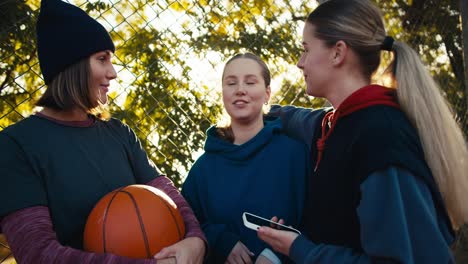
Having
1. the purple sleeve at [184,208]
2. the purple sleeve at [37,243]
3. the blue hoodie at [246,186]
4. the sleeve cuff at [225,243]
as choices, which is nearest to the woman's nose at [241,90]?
the blue hoodie at [246,186]

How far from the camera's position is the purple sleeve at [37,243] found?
1.82 metres

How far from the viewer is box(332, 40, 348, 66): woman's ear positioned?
204cm

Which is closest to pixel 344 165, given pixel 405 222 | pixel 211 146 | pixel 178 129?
pixel 405 222

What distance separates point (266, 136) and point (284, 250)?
75cm

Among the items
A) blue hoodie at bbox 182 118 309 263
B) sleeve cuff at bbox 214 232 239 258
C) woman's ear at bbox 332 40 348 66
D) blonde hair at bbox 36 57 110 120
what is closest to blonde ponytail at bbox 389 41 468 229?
woman's ear at bbox 332 40 348 66

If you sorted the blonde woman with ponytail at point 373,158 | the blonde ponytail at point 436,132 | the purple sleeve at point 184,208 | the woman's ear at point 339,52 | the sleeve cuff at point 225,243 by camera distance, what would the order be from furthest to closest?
the sleeve cuff at point 225,243 → the purple sleeve at point 184,208 → the woman's ear at point 339,52 → the blonde ponytail at point 436,132 → the blonde woman with ponytail at point 373,158

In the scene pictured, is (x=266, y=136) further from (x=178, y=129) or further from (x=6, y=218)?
(x=6, y=218)

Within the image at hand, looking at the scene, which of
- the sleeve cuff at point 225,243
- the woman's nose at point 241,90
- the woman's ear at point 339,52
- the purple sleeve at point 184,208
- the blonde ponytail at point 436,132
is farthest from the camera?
the woman's nose at point 241,90

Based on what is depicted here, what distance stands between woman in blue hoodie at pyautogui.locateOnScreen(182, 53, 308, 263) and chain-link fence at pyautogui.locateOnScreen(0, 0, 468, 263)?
1.98ft

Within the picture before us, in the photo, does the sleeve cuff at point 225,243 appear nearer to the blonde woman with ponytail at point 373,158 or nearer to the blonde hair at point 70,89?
the blonde woman with ponytail at point 373,158

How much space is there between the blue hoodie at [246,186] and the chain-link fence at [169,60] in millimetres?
642

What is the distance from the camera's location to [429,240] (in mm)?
1662

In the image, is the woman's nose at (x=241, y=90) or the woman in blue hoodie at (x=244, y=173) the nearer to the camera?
the woman in blue hoodie at (x=244, y=173)

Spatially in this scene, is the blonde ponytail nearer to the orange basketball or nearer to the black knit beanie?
the orange basketball
